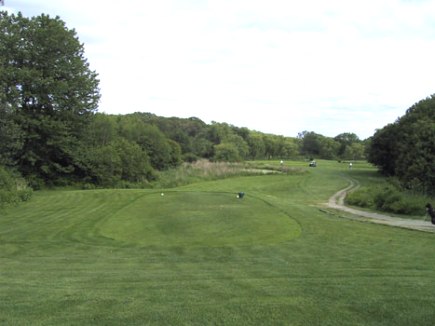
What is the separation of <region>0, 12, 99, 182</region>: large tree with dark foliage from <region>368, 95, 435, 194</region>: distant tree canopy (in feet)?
99.4

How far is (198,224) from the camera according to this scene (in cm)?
1627

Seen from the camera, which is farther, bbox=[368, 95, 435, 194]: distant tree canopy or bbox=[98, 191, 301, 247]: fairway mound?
bbox=[368, 95, 435, 194]: distant tree canopy

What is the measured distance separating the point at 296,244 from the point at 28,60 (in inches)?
1283

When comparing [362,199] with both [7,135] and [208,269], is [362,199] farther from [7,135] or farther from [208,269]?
[7,135]

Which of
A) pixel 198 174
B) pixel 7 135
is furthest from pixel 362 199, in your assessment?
pixel 198 174

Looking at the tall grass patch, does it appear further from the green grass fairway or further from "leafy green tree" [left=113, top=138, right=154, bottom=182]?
the green grass fairway

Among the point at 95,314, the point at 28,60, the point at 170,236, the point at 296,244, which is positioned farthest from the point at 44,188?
the point at 95,314

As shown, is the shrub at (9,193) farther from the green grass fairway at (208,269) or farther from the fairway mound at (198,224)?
the fairway mound at (198,224)

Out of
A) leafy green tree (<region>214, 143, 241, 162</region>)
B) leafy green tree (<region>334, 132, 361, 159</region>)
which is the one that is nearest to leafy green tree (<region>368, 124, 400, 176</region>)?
leafy green tree (<region>214, 143, 241, 162</region>)

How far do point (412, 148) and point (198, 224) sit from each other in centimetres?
2949

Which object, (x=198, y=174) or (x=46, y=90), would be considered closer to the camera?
(x=46, y=90)

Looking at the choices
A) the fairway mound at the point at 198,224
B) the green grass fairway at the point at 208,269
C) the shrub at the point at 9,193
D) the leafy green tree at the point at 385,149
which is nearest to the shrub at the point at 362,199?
the fairway mound at the point at 198,224

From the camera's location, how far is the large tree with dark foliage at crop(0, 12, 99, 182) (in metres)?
35.2

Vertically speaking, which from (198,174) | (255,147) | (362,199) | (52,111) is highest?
(52,111)
